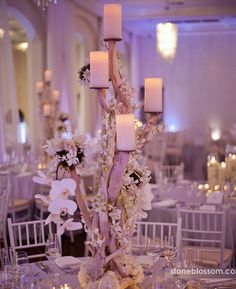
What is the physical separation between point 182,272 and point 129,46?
11351mm

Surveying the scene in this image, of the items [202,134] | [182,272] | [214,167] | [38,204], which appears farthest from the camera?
[202,134]

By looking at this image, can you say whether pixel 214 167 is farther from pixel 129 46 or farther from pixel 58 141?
pixel 129 46

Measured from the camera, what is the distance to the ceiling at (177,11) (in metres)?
10.4

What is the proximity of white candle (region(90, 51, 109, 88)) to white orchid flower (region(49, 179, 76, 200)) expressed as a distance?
45 centimetres

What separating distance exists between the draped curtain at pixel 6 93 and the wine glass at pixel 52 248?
477 cm

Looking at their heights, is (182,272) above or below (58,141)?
below

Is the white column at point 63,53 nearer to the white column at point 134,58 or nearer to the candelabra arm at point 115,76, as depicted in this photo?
the white column at point 134,58

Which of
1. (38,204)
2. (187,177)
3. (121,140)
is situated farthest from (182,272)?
→ (187,177)

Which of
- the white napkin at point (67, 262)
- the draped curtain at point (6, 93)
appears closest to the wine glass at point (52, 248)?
the white napkin at point (67, 262)

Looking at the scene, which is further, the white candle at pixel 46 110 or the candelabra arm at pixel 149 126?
the white candle at pixel 46 110

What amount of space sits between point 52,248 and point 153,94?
1059 millimetres

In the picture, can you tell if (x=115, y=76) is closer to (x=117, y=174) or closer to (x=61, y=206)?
(x=117, y=174)

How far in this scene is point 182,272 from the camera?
2.60 metres

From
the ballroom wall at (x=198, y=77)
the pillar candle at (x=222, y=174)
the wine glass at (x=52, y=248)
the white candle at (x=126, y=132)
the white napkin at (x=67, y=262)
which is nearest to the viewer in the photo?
the white candle at (x=126, y=132)
